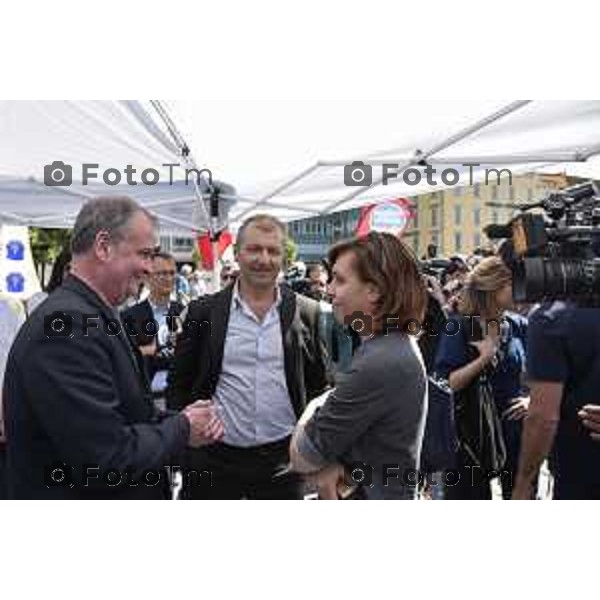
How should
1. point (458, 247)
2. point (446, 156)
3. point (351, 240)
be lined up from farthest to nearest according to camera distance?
point (458, 247) → point (446, 156) → point (351, 240)

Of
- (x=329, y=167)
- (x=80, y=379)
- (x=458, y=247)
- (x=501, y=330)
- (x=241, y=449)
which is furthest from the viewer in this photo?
(x=458, y=247)

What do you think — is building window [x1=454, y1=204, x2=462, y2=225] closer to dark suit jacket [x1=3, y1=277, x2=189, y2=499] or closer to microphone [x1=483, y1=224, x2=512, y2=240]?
microphone [x1=483, y1=224, x2=512, y2=240]

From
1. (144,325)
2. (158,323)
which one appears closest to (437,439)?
(144,325)

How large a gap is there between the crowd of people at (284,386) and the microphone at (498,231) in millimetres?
185

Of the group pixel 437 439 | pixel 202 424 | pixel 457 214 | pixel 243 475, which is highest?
pixel 457 214

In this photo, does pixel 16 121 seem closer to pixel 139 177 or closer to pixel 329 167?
pixel 139 177

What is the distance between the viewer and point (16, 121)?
13.5 ft

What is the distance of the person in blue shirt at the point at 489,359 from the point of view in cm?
299

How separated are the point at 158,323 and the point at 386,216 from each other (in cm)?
298

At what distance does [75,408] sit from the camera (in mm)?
1651

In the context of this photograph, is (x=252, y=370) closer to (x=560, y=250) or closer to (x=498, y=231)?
(x=498, y=231)

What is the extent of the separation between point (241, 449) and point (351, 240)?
1.16m

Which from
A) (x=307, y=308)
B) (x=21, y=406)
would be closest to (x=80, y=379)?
(x=21, y=406)

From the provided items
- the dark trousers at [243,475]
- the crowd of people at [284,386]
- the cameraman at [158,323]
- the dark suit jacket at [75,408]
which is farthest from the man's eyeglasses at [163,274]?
the dark suit jacket at [75,408]
